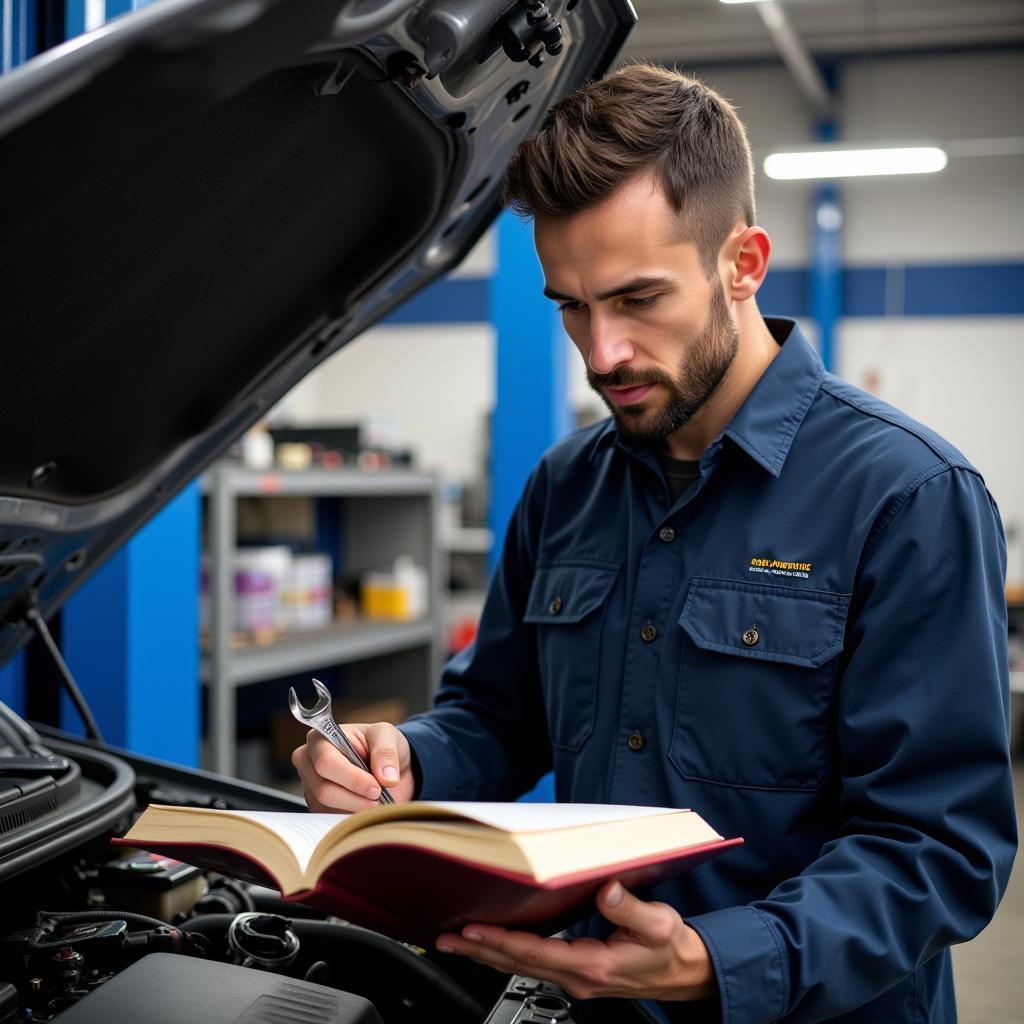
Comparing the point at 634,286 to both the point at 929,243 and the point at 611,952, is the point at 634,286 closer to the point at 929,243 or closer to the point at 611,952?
the point at 611,952

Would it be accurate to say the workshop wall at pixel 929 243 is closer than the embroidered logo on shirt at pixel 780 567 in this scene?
No

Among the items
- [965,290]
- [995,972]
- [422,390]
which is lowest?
[995,972]

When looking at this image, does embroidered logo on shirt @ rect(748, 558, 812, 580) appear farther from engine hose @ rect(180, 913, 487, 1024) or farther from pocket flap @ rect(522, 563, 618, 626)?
engine hose @ rect(180, 913, 487, 1024)

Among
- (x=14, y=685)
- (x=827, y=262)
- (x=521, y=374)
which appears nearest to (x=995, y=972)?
(x=521, y=374)

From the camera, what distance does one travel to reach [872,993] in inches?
35.1

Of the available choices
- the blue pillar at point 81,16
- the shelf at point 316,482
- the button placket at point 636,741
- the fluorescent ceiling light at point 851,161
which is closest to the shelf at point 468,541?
the shelf at point 316,482

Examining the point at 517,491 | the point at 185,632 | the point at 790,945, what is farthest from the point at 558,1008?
the point at 517,491

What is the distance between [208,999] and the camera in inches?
31.1

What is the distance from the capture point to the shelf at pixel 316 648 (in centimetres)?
339

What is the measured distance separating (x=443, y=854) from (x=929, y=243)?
7.86 metres

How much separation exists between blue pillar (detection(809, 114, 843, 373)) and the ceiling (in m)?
0.97

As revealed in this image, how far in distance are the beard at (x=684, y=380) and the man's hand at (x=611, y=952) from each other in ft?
1.60

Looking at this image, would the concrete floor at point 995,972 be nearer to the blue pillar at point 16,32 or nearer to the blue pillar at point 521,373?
the blue pillar at point 521,373

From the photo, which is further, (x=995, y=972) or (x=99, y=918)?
(x=995, y=972)
